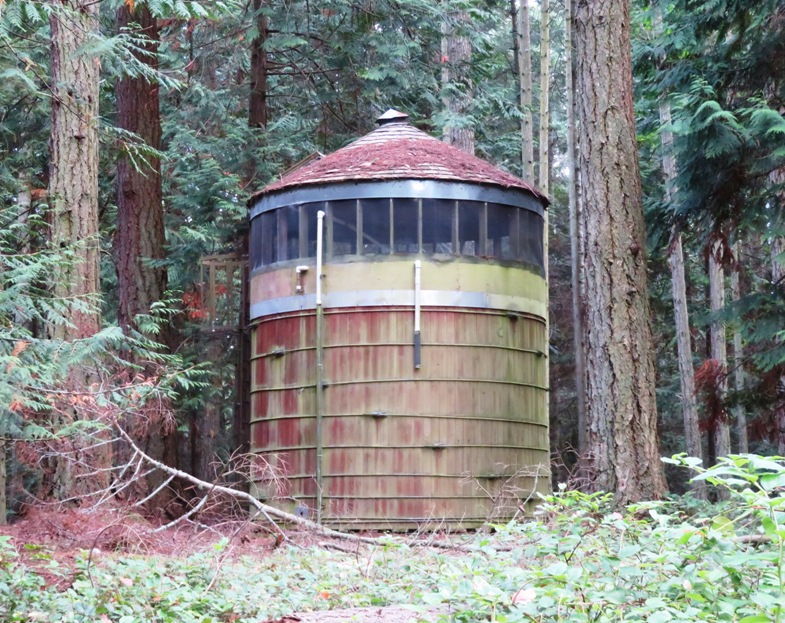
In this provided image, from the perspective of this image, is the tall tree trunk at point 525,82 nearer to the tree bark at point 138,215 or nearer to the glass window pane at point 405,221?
the tree bark at point 138,215

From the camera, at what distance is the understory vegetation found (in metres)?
4.05

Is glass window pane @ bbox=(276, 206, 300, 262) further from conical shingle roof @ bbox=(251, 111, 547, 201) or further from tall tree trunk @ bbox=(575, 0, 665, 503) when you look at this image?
tall tree trunk @ bbox=(575, 0, 665, 503)

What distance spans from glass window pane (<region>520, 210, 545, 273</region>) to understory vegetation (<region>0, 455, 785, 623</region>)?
20.4 feet

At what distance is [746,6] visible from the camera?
13.5 m

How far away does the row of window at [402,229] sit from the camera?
539 inches

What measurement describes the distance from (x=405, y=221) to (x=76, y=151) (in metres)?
5.01

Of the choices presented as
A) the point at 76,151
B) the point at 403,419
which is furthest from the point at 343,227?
the point at 76,151

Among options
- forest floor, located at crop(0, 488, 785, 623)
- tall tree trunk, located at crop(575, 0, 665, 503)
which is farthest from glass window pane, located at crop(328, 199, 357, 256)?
forest floor, located at crop(0, 488, 785, 623)

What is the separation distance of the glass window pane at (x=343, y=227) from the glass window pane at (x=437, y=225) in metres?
0.97

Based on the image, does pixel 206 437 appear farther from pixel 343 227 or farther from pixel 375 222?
pixel 375 222

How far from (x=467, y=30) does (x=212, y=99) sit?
545 centimetres

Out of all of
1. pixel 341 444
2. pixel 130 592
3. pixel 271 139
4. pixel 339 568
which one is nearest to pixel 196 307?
pixel 271 139

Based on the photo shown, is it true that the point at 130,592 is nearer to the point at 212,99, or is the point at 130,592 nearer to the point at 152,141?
the point at 152,141

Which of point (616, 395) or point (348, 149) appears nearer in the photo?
point (616, 395)
